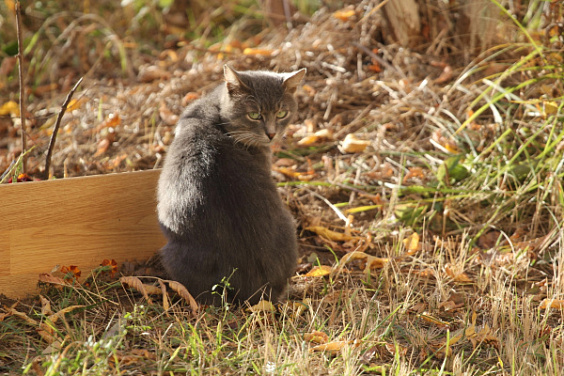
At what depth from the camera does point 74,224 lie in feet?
8.97

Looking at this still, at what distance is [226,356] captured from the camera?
209 centimetres

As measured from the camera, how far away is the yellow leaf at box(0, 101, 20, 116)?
4500 mm

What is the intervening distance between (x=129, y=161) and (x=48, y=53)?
7.65 feet

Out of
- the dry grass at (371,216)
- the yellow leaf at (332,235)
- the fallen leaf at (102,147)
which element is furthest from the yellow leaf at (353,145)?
the fallen leaf at (102,147)

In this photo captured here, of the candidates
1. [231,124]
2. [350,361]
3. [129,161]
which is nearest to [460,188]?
[231,124]

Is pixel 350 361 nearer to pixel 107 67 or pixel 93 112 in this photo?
pixel 93 112

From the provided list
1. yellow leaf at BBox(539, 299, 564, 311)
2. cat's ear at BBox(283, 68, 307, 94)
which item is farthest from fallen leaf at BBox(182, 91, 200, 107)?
yellow leaf at BBox(539, 299, 564, 311)

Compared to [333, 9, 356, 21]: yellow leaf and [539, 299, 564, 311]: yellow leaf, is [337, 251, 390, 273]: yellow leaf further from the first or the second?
[333, 9, 356, 21]: yellow leaf

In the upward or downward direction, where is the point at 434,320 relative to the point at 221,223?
downward

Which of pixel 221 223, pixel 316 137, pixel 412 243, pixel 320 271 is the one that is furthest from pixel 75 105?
pixel 412 243

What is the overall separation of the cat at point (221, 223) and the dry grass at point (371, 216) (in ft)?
0.43

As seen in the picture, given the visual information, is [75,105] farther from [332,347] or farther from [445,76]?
[445,76]

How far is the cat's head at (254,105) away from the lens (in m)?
2.80

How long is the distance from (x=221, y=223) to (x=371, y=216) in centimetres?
139
